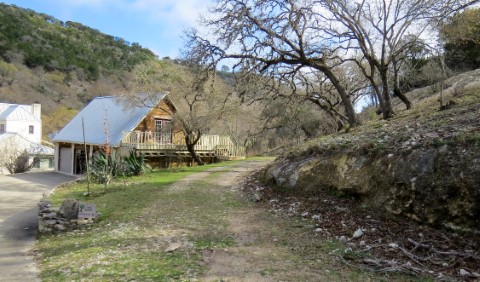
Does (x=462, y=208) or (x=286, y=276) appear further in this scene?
(x=462, y=208)

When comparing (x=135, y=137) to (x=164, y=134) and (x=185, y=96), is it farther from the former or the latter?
(x=185, y=96)

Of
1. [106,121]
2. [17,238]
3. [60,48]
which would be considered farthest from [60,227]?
[60,48]

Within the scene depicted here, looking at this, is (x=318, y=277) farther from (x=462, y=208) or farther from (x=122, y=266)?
(x=122, y=266)

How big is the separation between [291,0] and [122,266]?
12.1 m

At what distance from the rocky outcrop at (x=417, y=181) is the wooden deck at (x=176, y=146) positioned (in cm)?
1818

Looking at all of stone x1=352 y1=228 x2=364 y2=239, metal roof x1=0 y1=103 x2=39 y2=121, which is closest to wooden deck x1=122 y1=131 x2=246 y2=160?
stone x1=352 y1=228 x2=364 y2=239

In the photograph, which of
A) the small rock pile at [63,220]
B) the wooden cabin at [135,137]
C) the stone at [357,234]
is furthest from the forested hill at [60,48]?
the stone at [357,234]

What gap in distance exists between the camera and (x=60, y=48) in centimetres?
8262

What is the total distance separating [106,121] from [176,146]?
5896 mm

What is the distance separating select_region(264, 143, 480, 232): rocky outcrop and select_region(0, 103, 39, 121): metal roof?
49.6m

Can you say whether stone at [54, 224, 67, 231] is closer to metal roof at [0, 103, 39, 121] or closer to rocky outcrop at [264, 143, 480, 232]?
rocky outcrop at [264, 143, 480, 232]

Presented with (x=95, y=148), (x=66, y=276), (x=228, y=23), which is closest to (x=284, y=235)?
(x=66, y=276)

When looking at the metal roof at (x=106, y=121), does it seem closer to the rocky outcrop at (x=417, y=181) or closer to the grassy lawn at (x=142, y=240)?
the grassy lawn at (x=142, y=240)

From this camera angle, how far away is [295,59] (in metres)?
15.3
